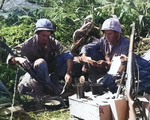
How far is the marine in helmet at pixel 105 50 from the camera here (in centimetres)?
414

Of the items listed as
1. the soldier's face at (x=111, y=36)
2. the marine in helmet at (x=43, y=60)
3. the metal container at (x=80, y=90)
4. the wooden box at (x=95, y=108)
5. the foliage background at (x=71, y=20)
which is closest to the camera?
the wooden box at (x=95, y=108)

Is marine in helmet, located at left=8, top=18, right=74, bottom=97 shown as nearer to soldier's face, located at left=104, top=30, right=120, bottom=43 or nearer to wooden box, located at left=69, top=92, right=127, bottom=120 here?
soldier's face, located at left=104, top=30, right=120, bottom=43

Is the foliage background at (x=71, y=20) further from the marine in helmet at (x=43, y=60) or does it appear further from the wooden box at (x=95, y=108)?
the wooden box at (x=95, y=108)

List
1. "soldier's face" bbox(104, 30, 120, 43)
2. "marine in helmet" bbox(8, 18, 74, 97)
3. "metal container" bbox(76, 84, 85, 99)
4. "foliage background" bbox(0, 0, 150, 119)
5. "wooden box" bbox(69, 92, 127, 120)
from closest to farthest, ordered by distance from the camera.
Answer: "wooden box" bbox(69, 92, 127, 120) → "metal container" bbox(76, 84, 85, 99) → "marine in helmet" bbox(8, 18, 74, 97) → "soldier's face" bbox(104, 30, 120, 43) → "foliage background" bbox(0, 0, 150, 119)

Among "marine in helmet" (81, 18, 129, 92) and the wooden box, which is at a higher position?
"marine in helmet" (81, 18, 129, 92)

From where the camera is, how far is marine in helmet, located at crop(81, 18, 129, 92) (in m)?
4.14

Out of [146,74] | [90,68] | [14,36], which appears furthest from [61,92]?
[14,36]

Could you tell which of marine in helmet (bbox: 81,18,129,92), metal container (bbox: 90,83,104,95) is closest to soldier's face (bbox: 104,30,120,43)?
marine in helmet (bbox: 81,18,129,92)

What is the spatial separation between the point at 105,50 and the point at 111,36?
1.03ft

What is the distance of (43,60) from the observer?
4078 mm

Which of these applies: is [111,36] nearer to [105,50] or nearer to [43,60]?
[105,50]

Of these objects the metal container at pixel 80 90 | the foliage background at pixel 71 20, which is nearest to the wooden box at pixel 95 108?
the metal container at pixel 80 90

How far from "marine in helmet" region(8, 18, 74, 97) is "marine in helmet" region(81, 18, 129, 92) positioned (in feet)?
1.08

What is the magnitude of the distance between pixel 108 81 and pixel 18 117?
1365mm
